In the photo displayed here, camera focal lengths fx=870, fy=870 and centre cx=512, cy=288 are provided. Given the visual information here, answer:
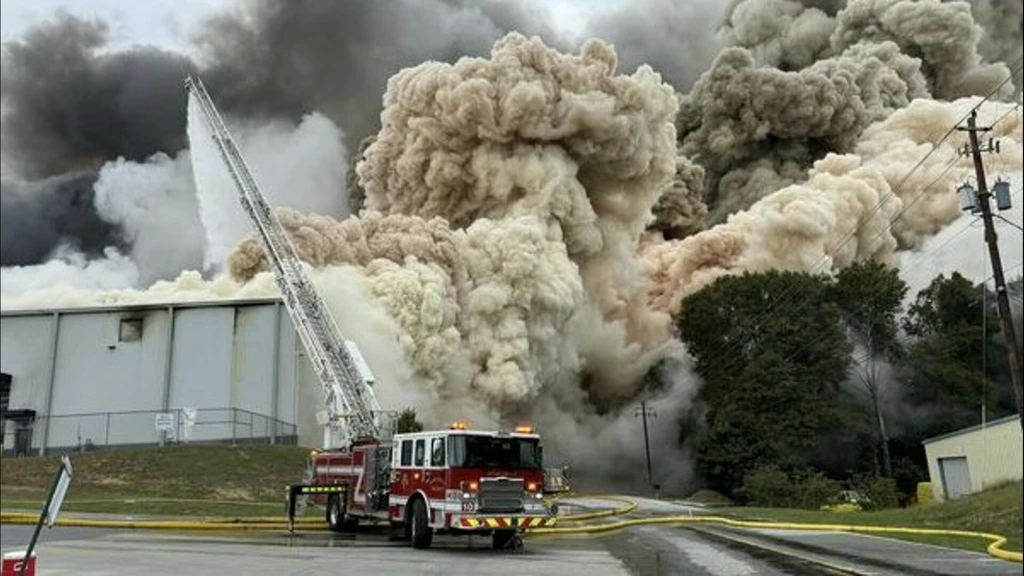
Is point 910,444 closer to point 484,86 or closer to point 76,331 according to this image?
point 484,86

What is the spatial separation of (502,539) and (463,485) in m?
1.63

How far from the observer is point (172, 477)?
26.4 m

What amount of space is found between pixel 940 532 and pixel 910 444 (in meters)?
19.3

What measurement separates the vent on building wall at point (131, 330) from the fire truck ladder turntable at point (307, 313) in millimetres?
5672

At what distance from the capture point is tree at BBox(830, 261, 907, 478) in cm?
3303

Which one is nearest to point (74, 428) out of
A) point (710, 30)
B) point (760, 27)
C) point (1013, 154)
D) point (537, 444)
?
A: point (537, 444)

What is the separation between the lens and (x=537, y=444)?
17.0 m

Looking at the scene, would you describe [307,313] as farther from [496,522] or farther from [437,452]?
[496,522]

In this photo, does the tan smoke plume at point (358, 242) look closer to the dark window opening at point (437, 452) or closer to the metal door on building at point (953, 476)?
the dark window opening at point (437, 452)

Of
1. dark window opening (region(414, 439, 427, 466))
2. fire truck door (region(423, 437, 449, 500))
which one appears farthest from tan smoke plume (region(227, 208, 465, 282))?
fire truck door (region(423, 437, 449, 500))

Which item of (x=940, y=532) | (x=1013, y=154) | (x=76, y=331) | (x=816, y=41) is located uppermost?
(x=816, y=41)

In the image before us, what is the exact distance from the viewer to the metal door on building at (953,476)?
22.2 metres

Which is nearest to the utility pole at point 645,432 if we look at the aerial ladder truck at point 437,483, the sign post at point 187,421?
the sign post at point 187,421

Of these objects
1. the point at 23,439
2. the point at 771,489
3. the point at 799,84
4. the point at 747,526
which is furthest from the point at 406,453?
the point at 799,84
